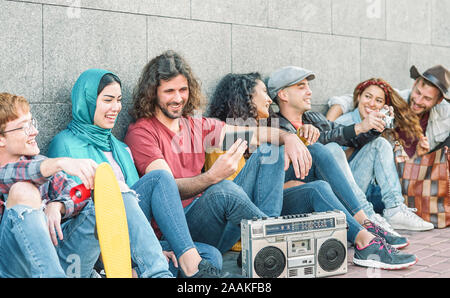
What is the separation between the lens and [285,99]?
481 cm

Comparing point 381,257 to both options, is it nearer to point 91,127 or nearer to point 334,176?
point 334,176

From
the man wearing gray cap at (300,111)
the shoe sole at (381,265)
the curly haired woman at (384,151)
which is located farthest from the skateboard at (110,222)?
the curly haired woman at (384,151)

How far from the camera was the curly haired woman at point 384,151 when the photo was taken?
4.85m

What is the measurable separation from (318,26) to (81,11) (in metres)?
2.91

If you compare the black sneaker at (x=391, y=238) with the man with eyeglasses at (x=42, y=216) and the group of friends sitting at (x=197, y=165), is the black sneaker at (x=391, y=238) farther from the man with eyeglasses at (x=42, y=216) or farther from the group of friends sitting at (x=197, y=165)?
the man with eyeglasses at (x=42, y=216)

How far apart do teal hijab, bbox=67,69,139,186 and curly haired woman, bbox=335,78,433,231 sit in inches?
89.0

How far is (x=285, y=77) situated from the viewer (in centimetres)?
486

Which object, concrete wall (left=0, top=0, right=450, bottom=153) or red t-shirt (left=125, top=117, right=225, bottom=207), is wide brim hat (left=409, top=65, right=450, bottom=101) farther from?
red t-shirt (left=125, top=117, right=225, bottom=207)

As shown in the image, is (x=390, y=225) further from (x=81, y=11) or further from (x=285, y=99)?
(x=81, y=11)

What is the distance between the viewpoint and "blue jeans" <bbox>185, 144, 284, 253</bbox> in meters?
Result: 3.24

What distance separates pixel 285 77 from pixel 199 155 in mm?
1320
